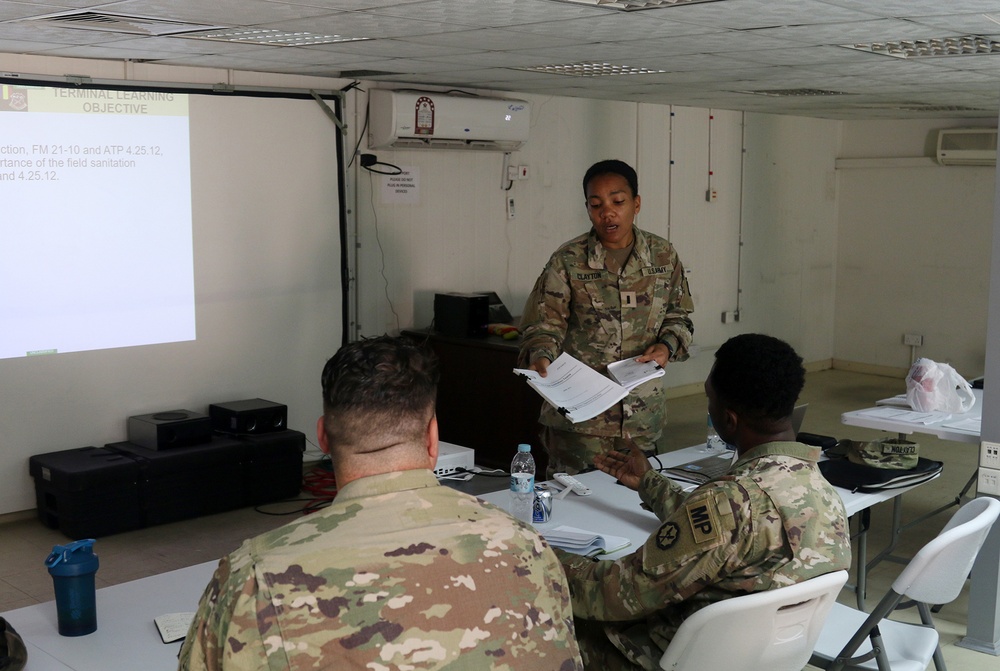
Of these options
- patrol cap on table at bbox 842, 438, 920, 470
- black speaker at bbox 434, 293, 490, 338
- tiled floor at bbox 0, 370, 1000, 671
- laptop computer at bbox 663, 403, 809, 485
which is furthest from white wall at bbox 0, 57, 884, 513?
patrol cap on table at bbox 842, 438, 920, 470

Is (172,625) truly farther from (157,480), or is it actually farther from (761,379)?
(157,480)

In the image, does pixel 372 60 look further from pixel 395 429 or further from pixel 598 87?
pixel 395 429

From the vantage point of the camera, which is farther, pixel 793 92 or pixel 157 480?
pixel 793 92

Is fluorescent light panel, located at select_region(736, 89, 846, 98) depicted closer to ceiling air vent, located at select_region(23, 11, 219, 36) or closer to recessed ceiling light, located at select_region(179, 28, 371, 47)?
recessed ceiling light, located at select_region(179, 28, 371, 47)

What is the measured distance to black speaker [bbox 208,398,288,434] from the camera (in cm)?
530

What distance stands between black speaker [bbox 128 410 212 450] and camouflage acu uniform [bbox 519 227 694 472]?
2.22 meters

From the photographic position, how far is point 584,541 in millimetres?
2531

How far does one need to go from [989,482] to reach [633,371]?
1.33m

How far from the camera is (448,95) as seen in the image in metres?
6.15

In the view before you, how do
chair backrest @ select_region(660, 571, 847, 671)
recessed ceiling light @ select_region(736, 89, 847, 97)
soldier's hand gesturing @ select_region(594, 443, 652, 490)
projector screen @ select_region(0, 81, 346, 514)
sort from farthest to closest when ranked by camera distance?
1. recessed ceiling light @ select_region(736, 89, 847, 97)
2. projector screen @ select_region(0, 81, 346, 514)
3. soldier's hand gesturing @ select_region(594, 443, 652, 490)
4. chair backrest @ select_region(660, 571, 847, 671)

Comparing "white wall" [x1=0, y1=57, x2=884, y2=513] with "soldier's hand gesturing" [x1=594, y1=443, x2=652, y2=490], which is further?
"white wall" [x1=0, y1=57, x2=884, y2=513]

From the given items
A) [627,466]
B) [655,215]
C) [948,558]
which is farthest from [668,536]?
[655,215]

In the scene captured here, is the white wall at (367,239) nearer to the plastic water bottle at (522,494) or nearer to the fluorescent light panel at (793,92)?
the fluorescent light panel at (793,92)

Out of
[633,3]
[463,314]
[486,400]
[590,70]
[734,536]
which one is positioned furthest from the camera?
[463,314]
